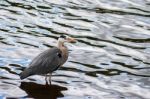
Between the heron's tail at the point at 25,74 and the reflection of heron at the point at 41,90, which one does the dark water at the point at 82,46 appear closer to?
the reflection of heron at the point at 41,90

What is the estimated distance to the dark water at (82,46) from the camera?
1689 cm

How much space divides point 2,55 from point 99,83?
3887 mm

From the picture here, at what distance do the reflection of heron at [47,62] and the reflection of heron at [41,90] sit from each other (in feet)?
1.52

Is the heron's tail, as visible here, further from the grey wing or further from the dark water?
the dark water

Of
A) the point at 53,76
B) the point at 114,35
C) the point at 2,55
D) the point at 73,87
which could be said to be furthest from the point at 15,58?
the point at 114,35

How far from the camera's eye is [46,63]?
17.2 m

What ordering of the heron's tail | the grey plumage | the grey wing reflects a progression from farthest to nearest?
1. the grey wing
2. the grey plumage
3. the heron's tail

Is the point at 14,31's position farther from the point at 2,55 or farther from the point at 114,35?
the point at 114,35

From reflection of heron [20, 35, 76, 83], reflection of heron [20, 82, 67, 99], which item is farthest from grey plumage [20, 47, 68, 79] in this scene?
reflection of heron [20, 82, 67, 99]

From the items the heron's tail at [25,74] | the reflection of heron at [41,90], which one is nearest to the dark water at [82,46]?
the reflection of heron at [41,90]

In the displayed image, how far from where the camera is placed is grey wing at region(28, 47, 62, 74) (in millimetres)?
16844

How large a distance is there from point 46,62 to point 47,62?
3 centimetres

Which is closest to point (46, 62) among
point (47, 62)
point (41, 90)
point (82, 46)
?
point (47, 62)

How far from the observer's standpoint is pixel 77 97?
640 inches
